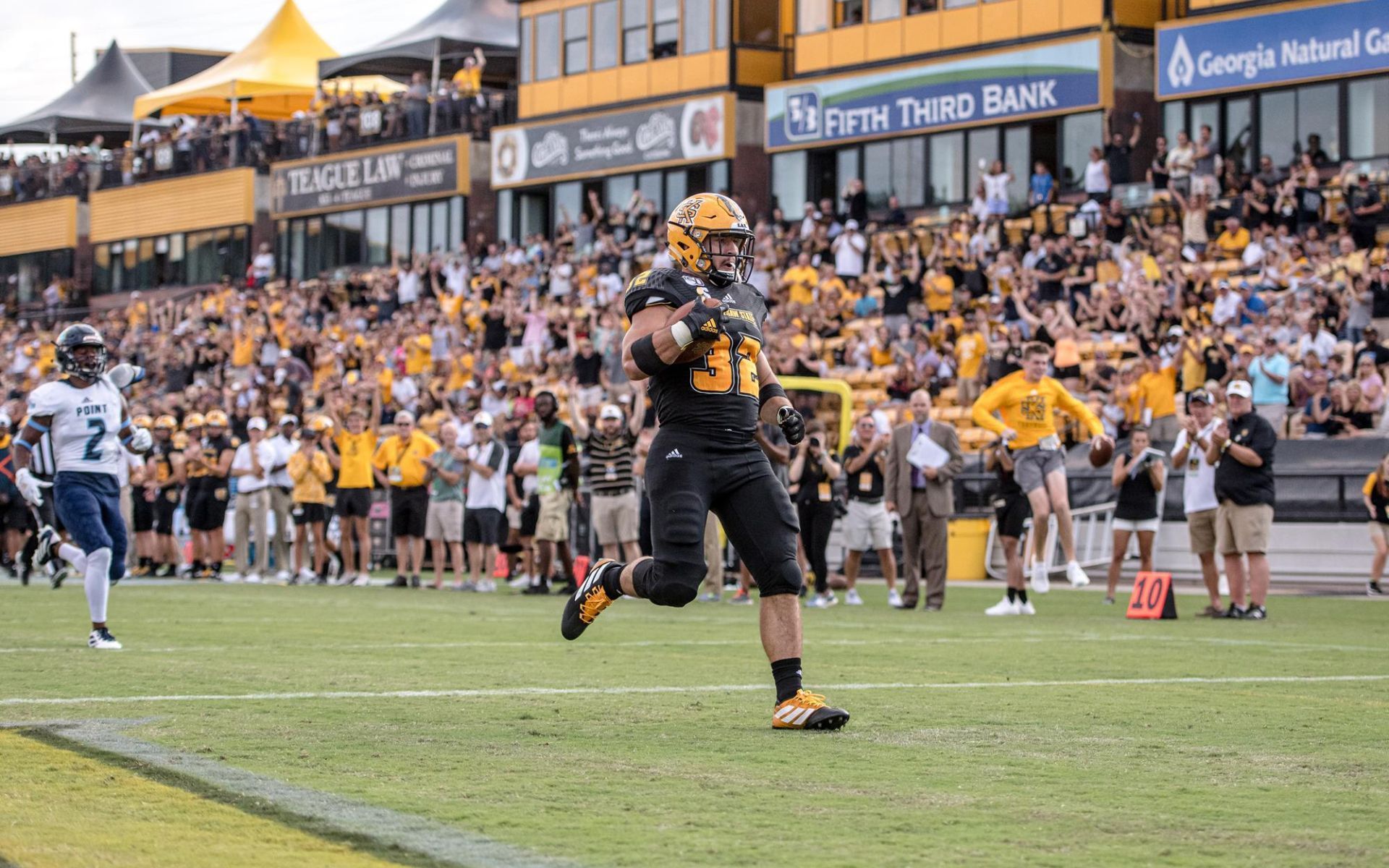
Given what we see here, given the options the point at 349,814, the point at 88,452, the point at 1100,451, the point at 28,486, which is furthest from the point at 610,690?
the point at 1100,451

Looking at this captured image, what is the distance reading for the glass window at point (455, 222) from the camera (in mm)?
48375

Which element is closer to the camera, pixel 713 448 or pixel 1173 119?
pixel 713 448

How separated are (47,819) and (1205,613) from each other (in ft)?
42.0

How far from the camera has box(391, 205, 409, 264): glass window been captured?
49.8m

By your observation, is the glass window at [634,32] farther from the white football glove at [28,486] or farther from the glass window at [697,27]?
the white football glove at [28,486]

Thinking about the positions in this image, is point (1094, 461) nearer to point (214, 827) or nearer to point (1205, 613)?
point (1205, 613)

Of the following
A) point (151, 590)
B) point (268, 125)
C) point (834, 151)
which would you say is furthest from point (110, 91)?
point (151, 590)

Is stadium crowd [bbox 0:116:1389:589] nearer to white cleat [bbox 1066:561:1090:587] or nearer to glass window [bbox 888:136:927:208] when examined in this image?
glass window [bbox 888:136:927:208]

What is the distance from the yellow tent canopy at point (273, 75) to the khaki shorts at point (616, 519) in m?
35.4

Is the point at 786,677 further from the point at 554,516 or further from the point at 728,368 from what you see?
the point at 554,516

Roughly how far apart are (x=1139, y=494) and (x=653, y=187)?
84.7ft

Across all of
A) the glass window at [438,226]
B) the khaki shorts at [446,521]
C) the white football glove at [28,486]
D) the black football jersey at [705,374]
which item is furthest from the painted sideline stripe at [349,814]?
the glass window at [438,226]

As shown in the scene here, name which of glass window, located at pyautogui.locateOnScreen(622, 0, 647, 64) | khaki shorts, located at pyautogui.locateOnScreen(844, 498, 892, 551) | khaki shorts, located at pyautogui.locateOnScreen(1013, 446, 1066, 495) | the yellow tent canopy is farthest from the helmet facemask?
the yellow tent canopy

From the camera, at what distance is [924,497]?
59.7 ft
